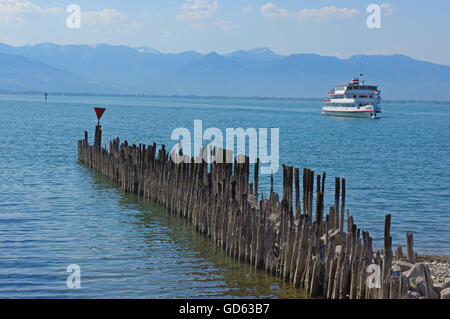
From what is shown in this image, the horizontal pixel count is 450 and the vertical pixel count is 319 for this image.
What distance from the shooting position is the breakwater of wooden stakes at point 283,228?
38.3 feet

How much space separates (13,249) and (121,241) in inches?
120

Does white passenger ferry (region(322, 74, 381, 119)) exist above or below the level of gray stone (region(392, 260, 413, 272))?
above

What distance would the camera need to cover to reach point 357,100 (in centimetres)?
11906

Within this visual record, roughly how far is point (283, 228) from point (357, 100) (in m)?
109

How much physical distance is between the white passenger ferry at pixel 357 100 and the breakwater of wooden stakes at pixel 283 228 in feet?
322

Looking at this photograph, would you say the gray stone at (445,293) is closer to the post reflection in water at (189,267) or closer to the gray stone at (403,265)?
the gray stone at (403,265)

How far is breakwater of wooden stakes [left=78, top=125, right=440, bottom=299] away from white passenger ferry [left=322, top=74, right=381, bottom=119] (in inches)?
3868

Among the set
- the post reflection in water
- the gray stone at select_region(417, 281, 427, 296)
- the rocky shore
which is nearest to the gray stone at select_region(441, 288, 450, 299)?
the rocky shore

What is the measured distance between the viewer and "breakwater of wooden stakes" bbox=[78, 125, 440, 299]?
11680 millimetres

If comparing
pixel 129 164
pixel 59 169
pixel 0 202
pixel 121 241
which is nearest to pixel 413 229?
pixel 121 241

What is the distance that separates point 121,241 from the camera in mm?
18141

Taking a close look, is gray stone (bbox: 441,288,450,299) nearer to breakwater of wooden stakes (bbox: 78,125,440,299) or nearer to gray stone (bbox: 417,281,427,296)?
gray stone (bbox: 417,281,427,296)

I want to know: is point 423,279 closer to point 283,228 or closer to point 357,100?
point 283,228
